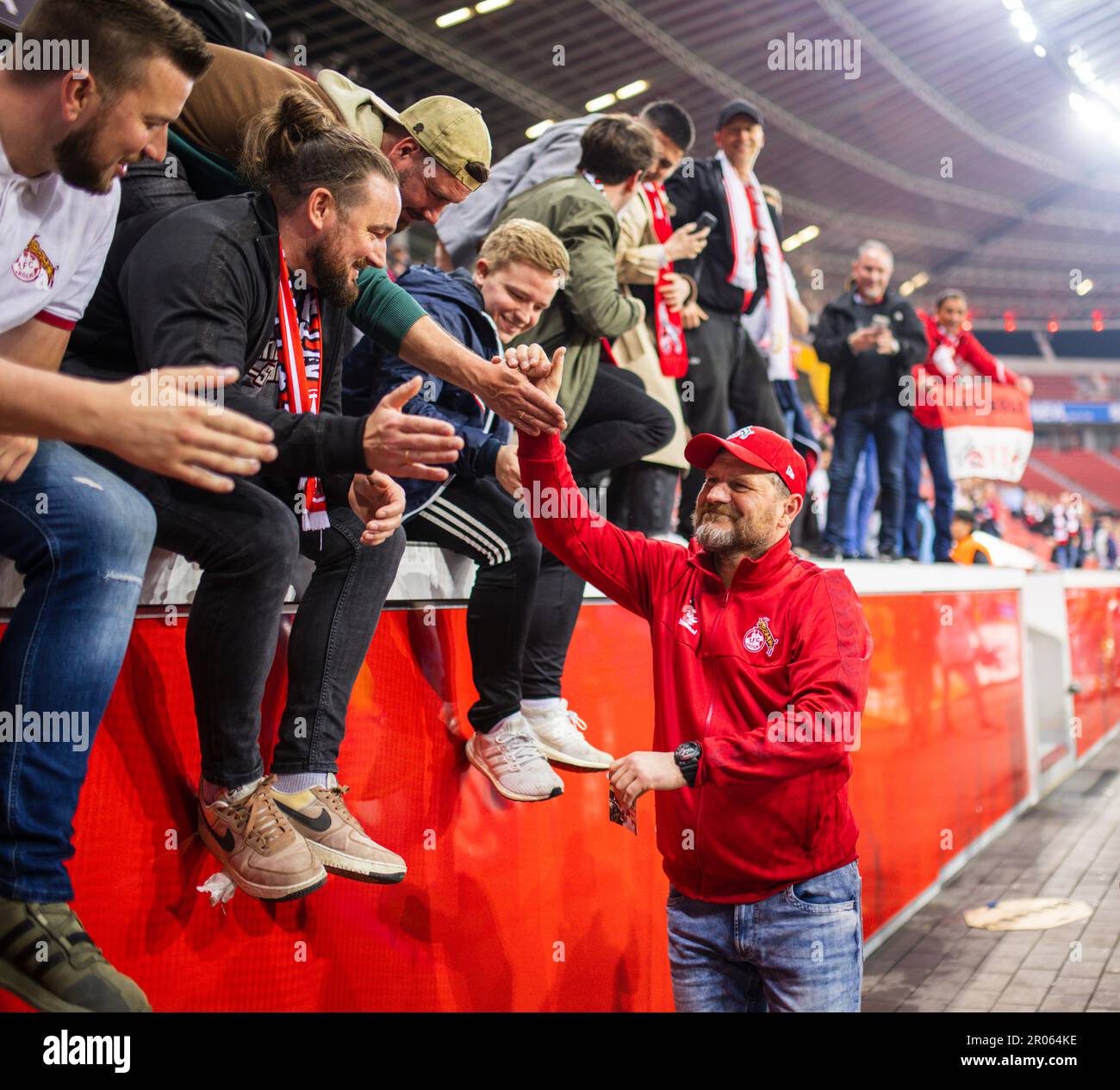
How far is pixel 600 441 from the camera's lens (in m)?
3.40

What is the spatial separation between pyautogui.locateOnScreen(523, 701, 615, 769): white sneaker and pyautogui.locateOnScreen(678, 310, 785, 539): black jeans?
1781mm

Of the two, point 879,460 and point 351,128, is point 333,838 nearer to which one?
point 351,128

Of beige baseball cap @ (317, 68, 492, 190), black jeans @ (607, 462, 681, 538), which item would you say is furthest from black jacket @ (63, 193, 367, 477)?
black jeans @ (607, 462, 681, 538)

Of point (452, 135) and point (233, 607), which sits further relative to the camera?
point (452, 135)

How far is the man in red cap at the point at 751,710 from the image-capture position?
2.50 metres

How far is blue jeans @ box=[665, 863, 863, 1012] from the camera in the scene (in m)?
2.50

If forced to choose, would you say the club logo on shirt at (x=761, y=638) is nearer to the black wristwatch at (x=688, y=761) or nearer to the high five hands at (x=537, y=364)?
the black wristwatch at (x=688, y=761)

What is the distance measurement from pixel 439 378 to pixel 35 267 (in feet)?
3.76

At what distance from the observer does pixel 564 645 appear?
3.09 metres

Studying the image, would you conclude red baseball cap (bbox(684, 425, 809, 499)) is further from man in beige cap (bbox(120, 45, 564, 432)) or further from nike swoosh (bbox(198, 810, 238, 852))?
nike swoosh (bbox(198, 810, 238, 852))

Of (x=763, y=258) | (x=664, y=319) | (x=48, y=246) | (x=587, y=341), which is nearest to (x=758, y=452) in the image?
(x=587, y=341)

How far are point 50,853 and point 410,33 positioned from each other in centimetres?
1130

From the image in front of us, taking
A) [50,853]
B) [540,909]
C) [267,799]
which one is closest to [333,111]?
[267,799]
